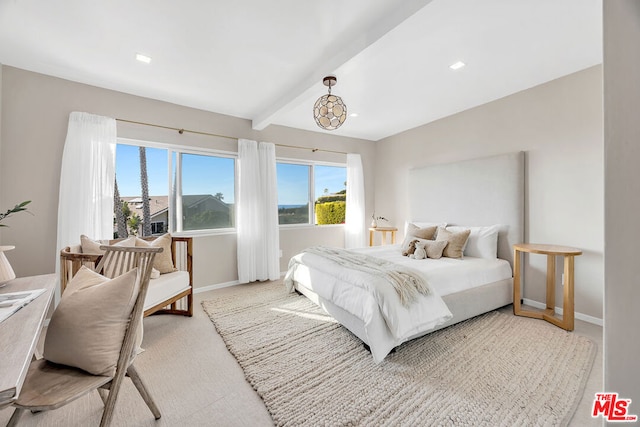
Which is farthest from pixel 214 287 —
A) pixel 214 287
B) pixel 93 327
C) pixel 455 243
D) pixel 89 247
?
pixel 455 243

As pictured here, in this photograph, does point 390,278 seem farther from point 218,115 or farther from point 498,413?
point 218,115

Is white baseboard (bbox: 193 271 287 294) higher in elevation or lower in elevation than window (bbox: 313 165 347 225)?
lower

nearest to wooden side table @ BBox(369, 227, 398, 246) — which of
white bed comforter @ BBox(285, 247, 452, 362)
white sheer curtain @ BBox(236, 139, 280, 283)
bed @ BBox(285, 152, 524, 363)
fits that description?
bed @ BBox(285, 152, 524, 363)

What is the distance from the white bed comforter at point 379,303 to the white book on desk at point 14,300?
1.96 meters

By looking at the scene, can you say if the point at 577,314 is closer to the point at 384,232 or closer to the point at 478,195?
the point at 478,195

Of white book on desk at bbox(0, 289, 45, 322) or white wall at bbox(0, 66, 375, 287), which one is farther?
white wall at bbox(0, 66, 375, 287)

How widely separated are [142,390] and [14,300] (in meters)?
0.77

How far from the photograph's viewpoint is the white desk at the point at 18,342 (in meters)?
0.65

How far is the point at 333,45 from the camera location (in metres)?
2.23

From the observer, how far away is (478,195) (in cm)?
347

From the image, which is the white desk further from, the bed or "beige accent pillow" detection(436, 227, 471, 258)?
"beige accent pillow" detection(436, 227, 471, 258)

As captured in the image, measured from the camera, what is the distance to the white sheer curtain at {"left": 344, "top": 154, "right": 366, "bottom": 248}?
5070mm
